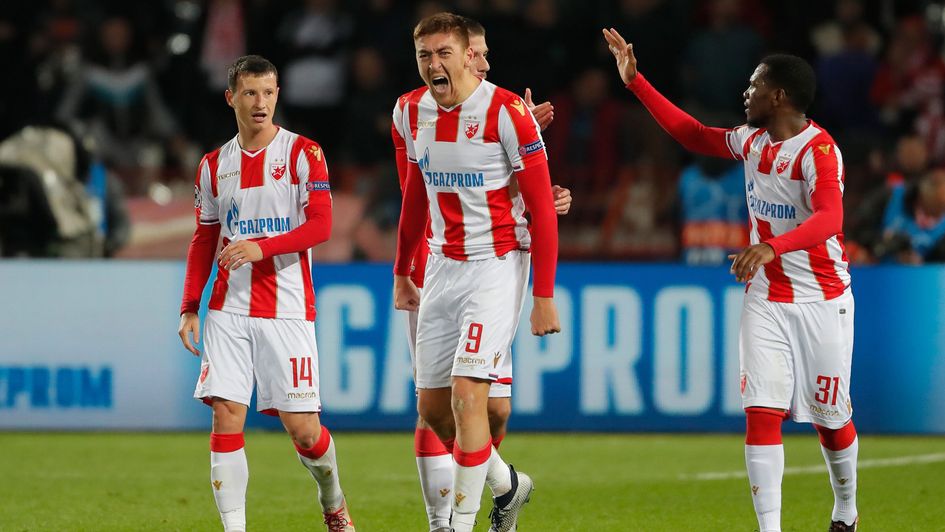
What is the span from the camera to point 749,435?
238 inches

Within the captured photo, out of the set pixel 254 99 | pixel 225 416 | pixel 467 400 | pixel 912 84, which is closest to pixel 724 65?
pixel 912 84

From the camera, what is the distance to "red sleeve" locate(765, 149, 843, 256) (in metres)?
5.70

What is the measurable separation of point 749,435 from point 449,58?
2014 mm

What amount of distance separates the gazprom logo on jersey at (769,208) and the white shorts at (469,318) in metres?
1.02

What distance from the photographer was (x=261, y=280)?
6.16m

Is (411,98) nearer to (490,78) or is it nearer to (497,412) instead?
(497,412)

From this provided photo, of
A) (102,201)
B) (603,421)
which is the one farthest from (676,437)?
(102,201)

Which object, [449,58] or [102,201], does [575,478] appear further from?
[102,201]

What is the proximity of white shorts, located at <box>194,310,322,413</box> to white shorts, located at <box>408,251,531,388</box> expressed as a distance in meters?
0.49

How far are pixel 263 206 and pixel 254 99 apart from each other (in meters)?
0.46

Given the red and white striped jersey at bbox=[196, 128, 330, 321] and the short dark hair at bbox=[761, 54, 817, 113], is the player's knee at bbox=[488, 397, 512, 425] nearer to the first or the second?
the red and white striped jersey at bbox=[196, 128, 330, 321]

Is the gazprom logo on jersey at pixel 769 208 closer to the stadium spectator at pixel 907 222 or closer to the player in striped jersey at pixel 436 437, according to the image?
the player in striped jersey at pixel 436 437

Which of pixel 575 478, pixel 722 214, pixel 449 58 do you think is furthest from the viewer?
pixel 722 214

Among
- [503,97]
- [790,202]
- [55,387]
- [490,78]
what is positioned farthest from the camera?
[490,78]
